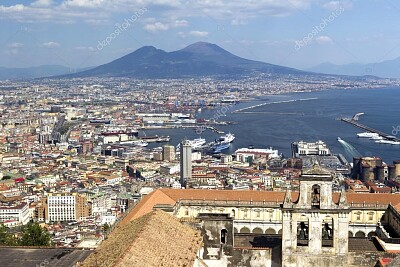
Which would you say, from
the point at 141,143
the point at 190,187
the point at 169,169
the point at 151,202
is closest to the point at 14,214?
the point at 190,187

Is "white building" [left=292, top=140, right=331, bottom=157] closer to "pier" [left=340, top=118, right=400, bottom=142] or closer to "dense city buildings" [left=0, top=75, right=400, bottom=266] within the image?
"dense city buildings" [left=0, top=75, right=400, bottom=266]

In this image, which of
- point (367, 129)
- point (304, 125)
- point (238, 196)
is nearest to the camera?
point (238, 196)

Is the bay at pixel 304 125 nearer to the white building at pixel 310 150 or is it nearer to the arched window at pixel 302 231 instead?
the white building at pixel 310 150

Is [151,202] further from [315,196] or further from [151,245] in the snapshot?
[151,245]

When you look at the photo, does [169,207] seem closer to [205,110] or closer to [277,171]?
[277,171]

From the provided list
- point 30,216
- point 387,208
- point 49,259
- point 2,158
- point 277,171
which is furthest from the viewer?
point 2,158

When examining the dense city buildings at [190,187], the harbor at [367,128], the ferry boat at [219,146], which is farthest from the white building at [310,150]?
the harbor at [367,128]

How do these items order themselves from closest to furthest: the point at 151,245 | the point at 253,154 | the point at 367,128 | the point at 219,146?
the point at 151,245 < the point at 253,154 < the point at 219,146 < the point at 367,128

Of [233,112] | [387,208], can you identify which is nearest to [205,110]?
[233,112]

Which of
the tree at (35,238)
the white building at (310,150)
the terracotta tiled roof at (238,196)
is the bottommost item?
the white building at (310,150)
